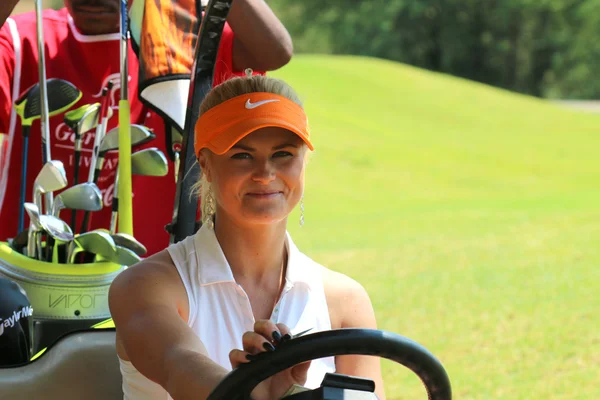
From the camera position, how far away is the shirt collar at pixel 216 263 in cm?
172

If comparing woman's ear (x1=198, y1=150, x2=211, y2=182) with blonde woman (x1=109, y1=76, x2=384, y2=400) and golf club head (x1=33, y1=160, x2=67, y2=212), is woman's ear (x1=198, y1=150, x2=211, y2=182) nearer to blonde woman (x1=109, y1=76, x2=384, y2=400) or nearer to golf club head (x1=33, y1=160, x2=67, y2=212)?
blonde woman (x1=109, y1=76, x2=384, y2=400)

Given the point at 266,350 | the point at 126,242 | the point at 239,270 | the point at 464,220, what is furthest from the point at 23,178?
the point at 464,220

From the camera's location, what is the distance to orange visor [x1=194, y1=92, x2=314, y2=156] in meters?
1.69

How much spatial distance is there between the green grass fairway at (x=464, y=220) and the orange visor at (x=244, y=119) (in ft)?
1.13

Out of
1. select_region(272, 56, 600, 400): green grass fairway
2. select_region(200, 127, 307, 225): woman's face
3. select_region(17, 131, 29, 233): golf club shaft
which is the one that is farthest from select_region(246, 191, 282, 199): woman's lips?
select_region(17, 131, 29, 233): golf club shaft

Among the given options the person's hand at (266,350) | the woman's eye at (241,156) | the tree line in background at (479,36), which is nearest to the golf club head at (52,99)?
the woman's eye at (241,156)

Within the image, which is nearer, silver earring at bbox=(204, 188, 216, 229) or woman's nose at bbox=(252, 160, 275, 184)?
woman's nose at bbox=(252, 160, 275, 184)

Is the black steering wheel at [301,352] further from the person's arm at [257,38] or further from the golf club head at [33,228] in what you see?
the person's arm at [257,38]

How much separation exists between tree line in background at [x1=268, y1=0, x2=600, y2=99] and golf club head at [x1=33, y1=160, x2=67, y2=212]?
36.6 meters

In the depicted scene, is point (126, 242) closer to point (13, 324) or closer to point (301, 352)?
point (13, 324)

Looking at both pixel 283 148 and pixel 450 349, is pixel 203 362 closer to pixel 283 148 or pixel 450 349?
pixel 283 148

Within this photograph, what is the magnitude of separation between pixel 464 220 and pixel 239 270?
809 centimetres

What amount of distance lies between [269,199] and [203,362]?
41 centimetres

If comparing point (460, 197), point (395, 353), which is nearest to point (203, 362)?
point (395, 353)
